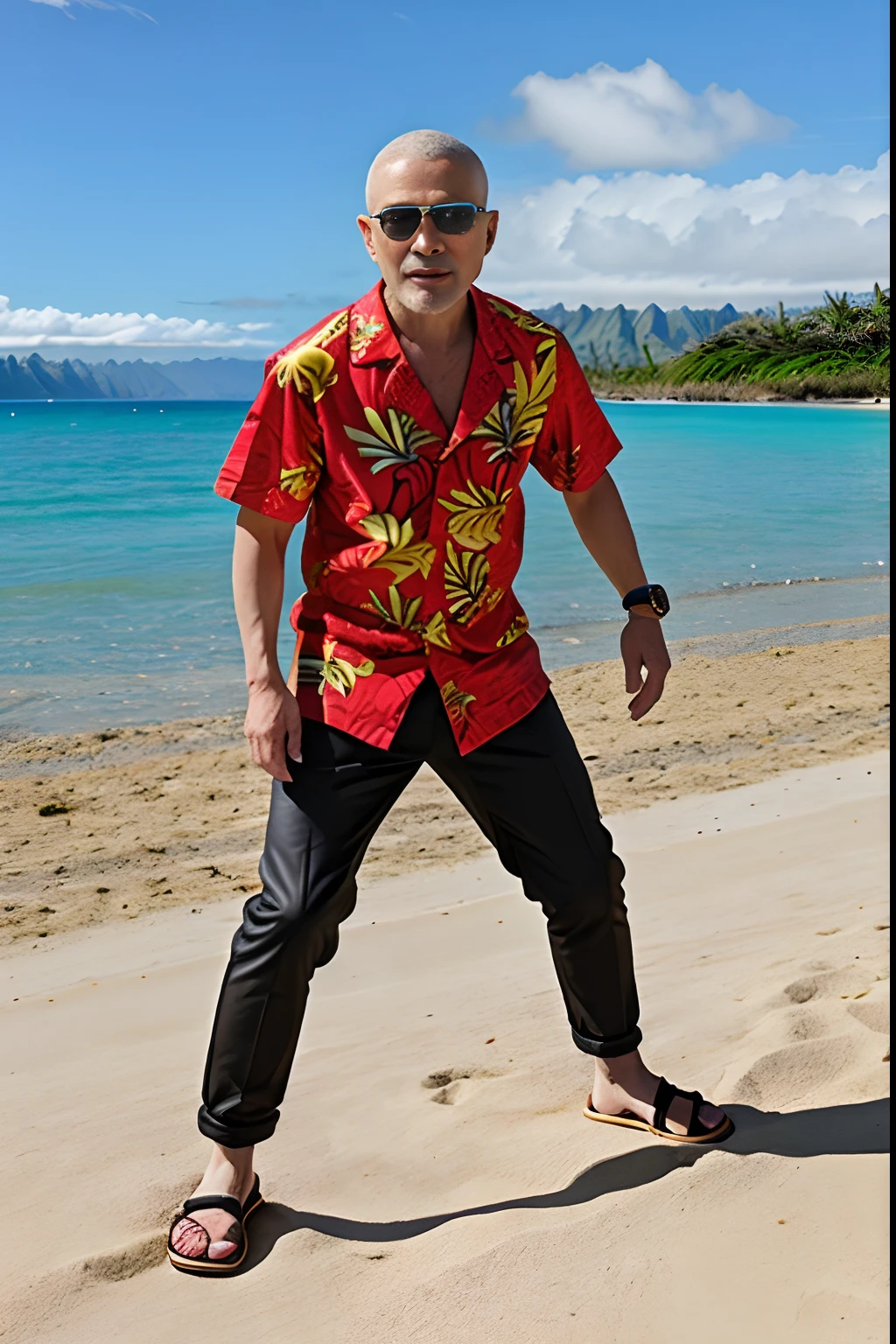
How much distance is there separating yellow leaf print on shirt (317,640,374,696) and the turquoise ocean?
5734 millimetres

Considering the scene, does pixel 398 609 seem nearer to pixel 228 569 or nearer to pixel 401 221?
pixel 401 221

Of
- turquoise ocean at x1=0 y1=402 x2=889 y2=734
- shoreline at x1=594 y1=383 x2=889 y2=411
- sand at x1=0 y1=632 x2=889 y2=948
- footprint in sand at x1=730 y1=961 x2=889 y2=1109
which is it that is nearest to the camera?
footprint in sand at x1=730 y1=961 x2=889 y2=1109

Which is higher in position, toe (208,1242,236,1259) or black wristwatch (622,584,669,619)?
black wristwatch (622,584,669,619)

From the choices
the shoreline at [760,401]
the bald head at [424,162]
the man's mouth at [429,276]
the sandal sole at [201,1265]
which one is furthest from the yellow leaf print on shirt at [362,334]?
the shoreline at [760,401]

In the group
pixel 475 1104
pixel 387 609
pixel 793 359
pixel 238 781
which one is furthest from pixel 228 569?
pixel 793 359

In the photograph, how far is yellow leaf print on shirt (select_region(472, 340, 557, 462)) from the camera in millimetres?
2193

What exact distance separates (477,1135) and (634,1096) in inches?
13.6

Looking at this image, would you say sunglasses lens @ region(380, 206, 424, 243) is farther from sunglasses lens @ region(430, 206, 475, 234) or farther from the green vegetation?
the green vegetation

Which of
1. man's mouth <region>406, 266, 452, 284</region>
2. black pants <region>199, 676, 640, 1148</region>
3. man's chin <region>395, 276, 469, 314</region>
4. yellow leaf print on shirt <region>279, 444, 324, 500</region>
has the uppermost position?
man's mouth <region>406, 266, 452, 284</region>

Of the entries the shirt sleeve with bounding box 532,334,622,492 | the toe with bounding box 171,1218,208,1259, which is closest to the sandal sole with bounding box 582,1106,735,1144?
the toe with bounding box 171,1218,208,1259

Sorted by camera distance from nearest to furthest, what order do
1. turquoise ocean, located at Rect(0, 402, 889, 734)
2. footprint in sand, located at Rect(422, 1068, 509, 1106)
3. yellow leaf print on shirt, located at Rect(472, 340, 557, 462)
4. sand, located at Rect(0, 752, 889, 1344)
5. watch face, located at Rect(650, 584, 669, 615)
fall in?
sand, located at Rect(0, 752, 889, 1344), yellow leaf print on shirt, located at Rect(472, 340, 557, 462), watch face, located at Rect(650, 584, 669, 615), footprint in sand, located at Rect(422, 1068, 509, 1106), turquoise ocean, located at Rect(0, 402, 889, 734)

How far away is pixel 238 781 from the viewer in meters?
6.14

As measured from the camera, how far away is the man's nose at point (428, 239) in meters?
2.09

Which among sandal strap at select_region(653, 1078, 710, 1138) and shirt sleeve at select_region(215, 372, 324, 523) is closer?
shirt sleeve at select_region(215, 372, 324, 523)
